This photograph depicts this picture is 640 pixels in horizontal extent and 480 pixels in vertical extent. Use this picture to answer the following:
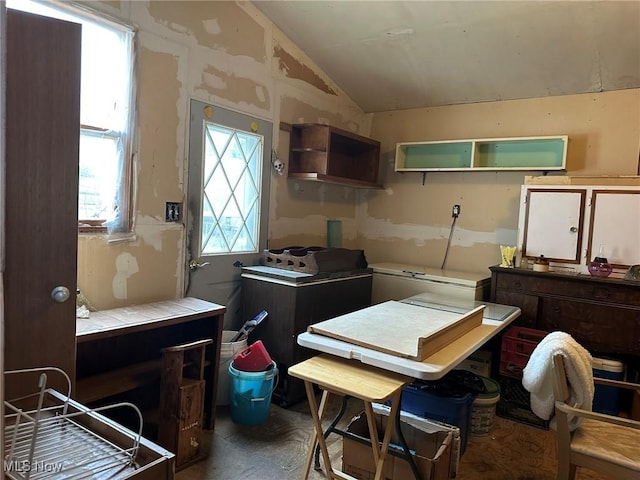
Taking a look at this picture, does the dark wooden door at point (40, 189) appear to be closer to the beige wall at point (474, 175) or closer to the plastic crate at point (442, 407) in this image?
the plastic crate at point (442, 407)

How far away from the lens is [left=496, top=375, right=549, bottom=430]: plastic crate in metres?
3.08

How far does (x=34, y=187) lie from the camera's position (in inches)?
58.6

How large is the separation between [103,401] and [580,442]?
2.43m

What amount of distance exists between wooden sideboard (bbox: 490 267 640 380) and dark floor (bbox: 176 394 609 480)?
72 cm

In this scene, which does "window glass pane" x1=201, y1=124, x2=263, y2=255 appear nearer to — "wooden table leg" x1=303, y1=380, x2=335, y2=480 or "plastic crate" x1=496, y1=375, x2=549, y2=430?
"wooden table leg" x1=303, y1=380, x2=335, y2=480

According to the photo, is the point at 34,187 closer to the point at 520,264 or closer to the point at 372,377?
the point at 372,377

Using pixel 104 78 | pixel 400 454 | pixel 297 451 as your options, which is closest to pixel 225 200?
pixel 104 78

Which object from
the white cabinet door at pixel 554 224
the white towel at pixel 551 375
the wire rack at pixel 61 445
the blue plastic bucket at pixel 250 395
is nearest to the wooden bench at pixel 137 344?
the blue plastic bucket at pixel 250 395

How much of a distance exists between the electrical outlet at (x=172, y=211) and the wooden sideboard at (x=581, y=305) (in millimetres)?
2310

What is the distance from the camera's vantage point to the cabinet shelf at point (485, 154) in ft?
→ 11.8

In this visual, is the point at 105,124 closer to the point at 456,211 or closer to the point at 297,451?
the point at 297,451

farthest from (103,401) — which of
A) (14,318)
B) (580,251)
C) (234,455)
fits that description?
Answer: (580,251)

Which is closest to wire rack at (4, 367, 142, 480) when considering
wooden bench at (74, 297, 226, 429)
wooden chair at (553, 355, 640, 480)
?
wooden bench at (74, 297, 226, 429)

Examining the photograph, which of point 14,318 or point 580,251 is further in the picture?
point 580,251
